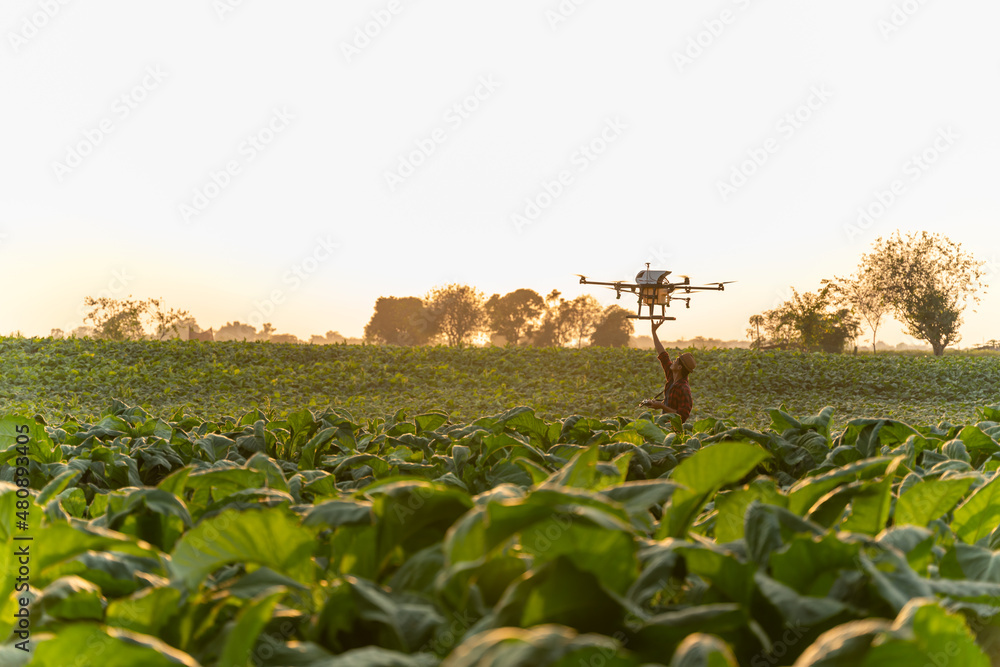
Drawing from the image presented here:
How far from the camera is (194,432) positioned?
331 centimetres

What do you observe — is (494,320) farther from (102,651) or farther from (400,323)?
(102,651)

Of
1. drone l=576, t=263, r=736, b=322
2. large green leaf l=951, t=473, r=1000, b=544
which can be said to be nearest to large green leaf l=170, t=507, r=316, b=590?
→ large green leaf l=951, t=473, r=1000, b=544

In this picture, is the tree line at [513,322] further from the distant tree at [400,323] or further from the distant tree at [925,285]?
the distant tree at [925,285]

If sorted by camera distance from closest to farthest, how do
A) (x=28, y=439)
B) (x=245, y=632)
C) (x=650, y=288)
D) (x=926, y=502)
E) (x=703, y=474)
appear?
1. (x=245, y=632)
2. (x=703, y=474)
3. (x=926, y=502)
4. (x=28, y=439)
5. (x=650, y=288)

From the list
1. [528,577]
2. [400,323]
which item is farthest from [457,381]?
[400,323]

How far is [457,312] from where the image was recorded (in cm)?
6125

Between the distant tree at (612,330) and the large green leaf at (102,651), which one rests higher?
the distant tree at (612,330)

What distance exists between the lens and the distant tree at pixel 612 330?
6656 centimetres

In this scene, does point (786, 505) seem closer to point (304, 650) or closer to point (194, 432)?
point (304, 650)

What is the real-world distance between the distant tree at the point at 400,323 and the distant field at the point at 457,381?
43561 millimetres

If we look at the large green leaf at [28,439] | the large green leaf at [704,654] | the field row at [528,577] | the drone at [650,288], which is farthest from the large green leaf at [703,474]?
the drone at [650,288]

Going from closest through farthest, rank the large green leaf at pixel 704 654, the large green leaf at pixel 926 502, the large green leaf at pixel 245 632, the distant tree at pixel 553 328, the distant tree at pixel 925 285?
1. the large green leaf at pixel 704 654
2. the large green leaf at pixel 245 632
3. the large green leaf at pixel 926 502
4. the distant tree at pixel 925 285
5. the distant tree at pixel 553 328

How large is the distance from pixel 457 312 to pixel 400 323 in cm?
1022

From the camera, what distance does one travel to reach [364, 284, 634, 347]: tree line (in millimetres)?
62812
